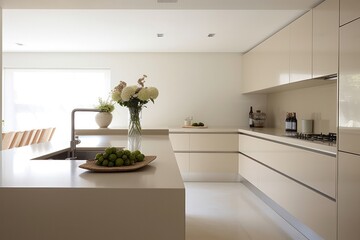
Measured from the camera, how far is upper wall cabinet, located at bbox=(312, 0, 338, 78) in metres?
2.49

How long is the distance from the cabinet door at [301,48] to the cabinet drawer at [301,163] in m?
0.76

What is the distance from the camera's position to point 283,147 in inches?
129

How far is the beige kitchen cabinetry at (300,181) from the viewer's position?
95.0 inches

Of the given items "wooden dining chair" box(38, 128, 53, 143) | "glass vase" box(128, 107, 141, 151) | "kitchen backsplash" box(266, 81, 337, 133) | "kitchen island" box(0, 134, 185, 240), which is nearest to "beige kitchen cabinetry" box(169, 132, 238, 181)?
"kitchen backsplash" box(266, 81, 337, 133)

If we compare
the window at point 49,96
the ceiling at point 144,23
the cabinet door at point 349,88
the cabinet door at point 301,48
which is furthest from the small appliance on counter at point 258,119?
the cabinet door at point 349,88

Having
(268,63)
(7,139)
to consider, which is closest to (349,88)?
(268,63)

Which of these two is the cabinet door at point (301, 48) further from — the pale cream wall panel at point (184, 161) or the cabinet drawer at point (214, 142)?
the pale cream wall panel at point (184, 161)

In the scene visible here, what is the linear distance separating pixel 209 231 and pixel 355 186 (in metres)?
1.41

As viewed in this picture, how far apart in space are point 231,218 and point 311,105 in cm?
169

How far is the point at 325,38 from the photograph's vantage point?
2666 millimetres

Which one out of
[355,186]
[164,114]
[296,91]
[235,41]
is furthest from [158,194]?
[164,114]

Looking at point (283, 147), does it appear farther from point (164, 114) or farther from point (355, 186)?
point (164, 114)

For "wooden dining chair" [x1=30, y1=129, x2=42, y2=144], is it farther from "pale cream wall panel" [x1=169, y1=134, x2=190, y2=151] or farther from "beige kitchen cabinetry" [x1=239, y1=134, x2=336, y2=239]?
"beige kitchen cabinetry" [x1=239, y1=134, x2=336, y2=239]

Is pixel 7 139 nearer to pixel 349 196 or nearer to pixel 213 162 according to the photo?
pixel 213 162
